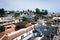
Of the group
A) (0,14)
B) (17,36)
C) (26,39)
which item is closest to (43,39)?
(26,39)

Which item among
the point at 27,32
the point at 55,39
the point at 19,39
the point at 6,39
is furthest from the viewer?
the point at 27,32

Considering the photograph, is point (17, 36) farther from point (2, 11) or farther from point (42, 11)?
point (42, 11)

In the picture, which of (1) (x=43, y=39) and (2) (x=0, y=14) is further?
(2) (x=0, y=14)

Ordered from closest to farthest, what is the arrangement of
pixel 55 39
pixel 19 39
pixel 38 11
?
pixel 19 39
pixel 55 39
pixel 38 11

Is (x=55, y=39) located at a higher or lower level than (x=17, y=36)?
lower

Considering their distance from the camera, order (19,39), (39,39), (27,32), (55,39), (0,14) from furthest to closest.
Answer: (0,14) → (27,32) → (55,39) → (19,39) → (39,39)

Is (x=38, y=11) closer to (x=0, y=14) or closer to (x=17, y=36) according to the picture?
(x=0, y=14)

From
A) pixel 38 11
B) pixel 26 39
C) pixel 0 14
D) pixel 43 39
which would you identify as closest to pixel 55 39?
pixel 43 39

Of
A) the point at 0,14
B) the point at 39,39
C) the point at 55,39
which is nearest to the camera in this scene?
the point at 39,39

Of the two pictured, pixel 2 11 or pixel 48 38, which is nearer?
pixel 48 38
